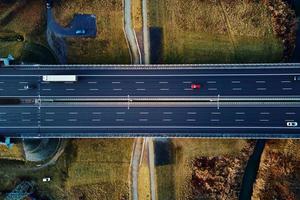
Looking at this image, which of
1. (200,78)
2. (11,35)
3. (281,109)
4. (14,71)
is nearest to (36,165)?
(14,71)

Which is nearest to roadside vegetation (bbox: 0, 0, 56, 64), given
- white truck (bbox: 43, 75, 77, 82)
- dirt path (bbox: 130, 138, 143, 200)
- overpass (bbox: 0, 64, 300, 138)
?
overpass (bbox: 0, 64, 300, 138)

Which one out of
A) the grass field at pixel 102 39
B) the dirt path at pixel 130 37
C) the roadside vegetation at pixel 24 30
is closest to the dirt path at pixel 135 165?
the dirt path at pixel 130 37

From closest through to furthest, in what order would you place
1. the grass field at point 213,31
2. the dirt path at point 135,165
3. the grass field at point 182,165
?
the grass field at point 213,31 → the grass field at point 182,165 → the dirt path at point 135,165

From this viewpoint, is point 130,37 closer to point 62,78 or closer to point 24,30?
point 62,78

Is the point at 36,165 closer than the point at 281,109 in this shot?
No

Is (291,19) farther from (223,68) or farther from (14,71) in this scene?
(14,71)

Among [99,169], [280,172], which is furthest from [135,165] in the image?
[280,172]

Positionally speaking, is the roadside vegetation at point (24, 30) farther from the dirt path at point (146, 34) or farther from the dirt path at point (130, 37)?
the dirt path at point (146, 34)
